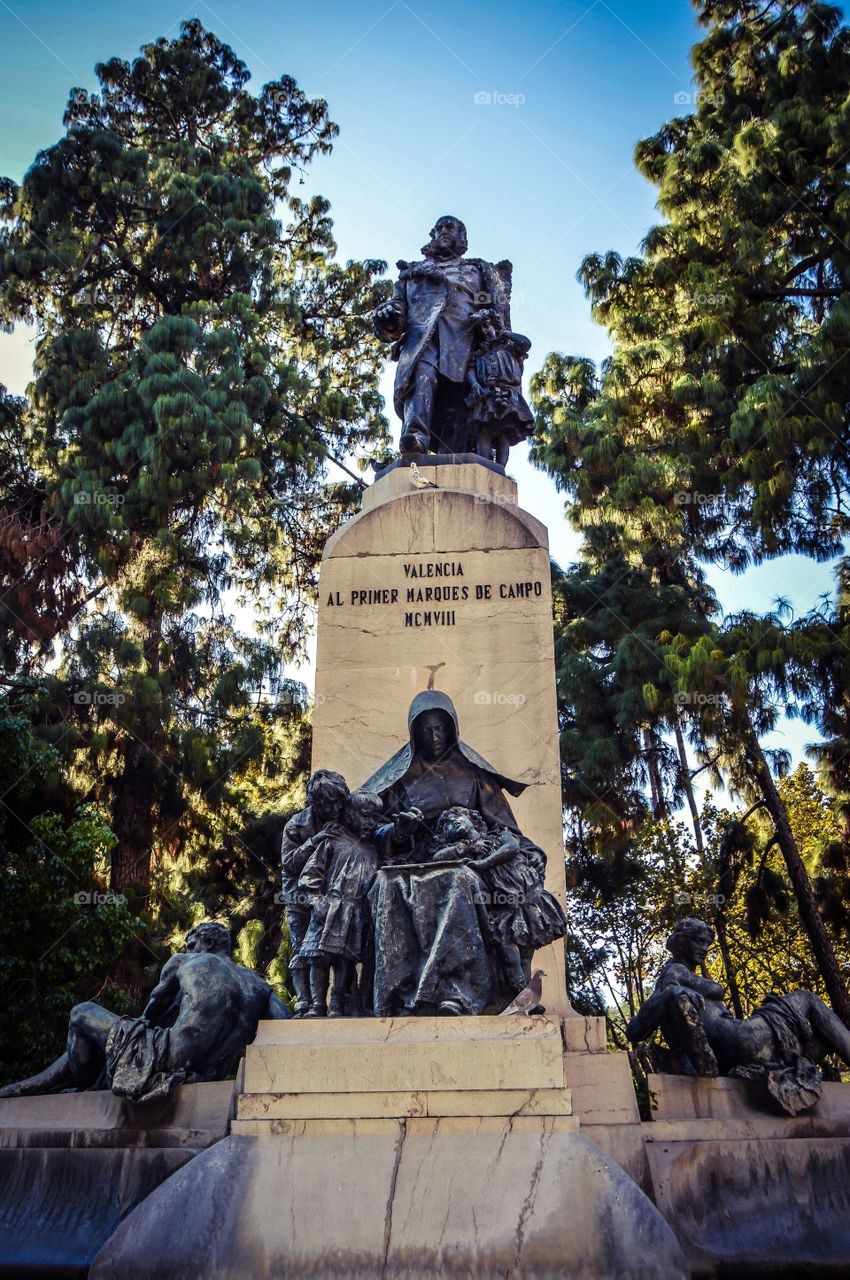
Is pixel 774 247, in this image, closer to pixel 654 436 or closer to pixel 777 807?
pixel 654 436

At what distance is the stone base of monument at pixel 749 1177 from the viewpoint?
18.8ft

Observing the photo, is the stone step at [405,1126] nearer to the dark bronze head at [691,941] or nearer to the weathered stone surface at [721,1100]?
the weathered stone surface at [721,1100]

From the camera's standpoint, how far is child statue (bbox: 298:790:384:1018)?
6215 mm

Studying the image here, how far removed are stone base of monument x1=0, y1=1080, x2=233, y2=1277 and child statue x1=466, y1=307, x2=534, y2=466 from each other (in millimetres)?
6215

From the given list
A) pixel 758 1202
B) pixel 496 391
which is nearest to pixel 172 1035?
pixel 758 1202

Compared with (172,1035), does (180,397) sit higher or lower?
higher

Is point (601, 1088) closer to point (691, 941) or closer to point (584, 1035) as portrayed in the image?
point (584, 1035)

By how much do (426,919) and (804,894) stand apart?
34.3 ft

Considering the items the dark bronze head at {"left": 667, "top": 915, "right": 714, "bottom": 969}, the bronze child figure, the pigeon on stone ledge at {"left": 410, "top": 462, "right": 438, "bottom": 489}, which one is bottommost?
the dark bronze head at {"left": 667, "top": 915, "right": 714, "bottom": 969}

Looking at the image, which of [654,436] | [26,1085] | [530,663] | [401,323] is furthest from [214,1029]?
[654,436]

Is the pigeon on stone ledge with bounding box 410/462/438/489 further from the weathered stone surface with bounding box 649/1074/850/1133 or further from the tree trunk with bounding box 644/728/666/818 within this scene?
the tree trunk with bounding box 644/728/666/818

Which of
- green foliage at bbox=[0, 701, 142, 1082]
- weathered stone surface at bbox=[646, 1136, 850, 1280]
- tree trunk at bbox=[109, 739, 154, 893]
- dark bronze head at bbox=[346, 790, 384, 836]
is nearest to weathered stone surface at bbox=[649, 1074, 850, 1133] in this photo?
weathered stone surface at bbox=[646, 1136, 850, 1280]

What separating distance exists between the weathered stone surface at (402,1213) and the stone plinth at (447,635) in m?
3.18

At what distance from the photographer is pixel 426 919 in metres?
6.09
